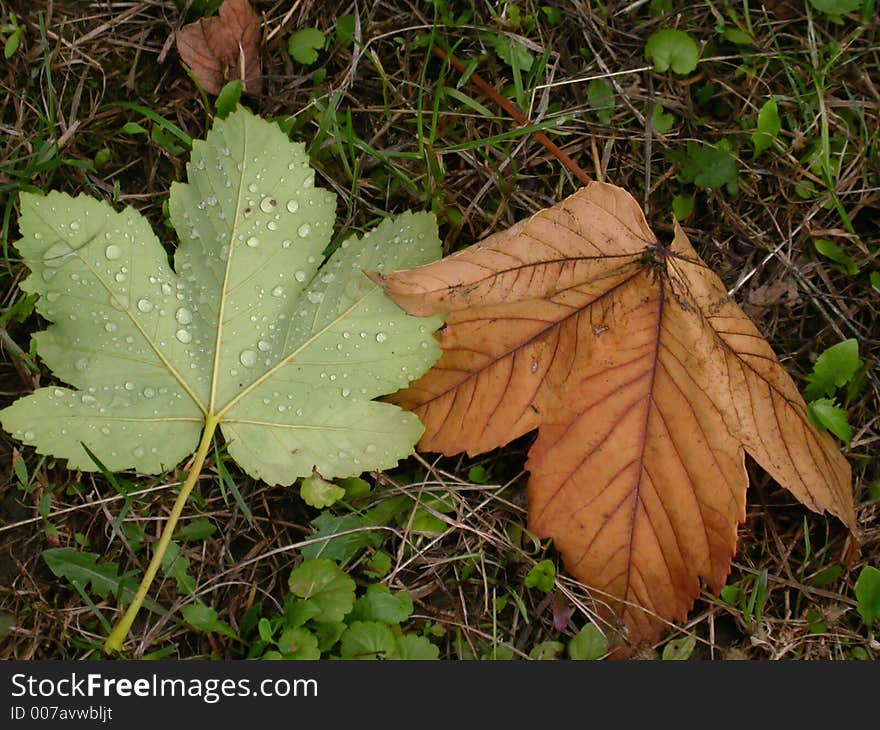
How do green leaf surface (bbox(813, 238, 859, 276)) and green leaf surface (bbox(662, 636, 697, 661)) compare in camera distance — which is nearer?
green leaf surface (bbox(662, 636, 697, 661))

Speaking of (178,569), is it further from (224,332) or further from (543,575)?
(543,575)

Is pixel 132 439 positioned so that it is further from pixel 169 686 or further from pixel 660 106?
pixel 660 106

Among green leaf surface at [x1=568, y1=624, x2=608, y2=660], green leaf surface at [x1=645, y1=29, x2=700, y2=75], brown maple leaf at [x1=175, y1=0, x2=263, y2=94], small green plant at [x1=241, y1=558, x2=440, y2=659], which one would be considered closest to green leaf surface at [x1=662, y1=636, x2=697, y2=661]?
green leaf surface at [x1=568, y1=624, x2=608, y2=660]

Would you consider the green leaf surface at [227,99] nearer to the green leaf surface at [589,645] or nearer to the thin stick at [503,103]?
the thin stick at [503,103]

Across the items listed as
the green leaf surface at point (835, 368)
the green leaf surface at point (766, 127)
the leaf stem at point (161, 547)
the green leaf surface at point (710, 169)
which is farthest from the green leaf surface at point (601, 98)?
the leaf stem at point (161, 547)

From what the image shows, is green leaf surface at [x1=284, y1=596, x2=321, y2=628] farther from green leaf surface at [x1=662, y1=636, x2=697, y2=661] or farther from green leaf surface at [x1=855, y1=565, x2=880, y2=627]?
green leaf surface at [x1=855, y1=565, x2=880, y2=627]
